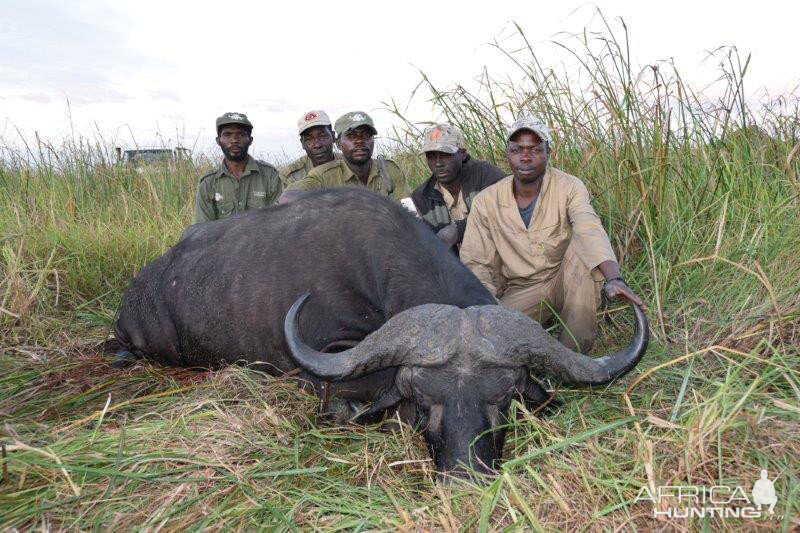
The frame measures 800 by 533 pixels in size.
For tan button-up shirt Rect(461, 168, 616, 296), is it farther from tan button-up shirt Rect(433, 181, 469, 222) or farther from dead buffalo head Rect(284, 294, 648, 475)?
dead buffalo head Rect(284, 294, 648, 475)

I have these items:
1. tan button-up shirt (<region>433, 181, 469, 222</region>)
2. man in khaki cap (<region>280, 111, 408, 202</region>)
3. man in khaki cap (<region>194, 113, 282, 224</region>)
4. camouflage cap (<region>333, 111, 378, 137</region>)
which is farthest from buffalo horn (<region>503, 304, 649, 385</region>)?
man in khaki cap (<region>194, 113, 282, 224</region>)

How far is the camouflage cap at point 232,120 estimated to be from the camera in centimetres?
649

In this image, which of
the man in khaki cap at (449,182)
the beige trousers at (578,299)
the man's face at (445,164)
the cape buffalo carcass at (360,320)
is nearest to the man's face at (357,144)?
the man in khaki cap at (449,182)

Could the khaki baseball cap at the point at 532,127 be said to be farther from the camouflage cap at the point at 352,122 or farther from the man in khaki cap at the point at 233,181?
the man in khaki cap at the point at 233,181

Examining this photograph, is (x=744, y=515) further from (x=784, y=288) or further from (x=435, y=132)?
(x=435, y=132)

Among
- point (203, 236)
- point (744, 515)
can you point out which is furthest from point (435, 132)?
point (744, 515)

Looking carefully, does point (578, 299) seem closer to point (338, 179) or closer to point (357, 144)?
point (357, 144)

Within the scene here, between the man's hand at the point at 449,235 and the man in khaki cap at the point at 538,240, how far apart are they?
615mm

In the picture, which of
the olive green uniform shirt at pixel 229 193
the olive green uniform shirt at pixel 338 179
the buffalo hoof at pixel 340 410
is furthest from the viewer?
the olive green uniform shirt at pixel 229 193

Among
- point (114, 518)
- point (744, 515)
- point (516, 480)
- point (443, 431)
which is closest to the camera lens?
point (744, 515)

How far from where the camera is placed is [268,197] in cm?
691

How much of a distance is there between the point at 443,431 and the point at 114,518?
50.2 inches

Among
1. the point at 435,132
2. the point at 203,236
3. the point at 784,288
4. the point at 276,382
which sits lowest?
the point at 276,382

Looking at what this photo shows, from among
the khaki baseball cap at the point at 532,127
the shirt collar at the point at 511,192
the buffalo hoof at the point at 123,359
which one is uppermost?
the khaki baseball cap at the point at 532,127
